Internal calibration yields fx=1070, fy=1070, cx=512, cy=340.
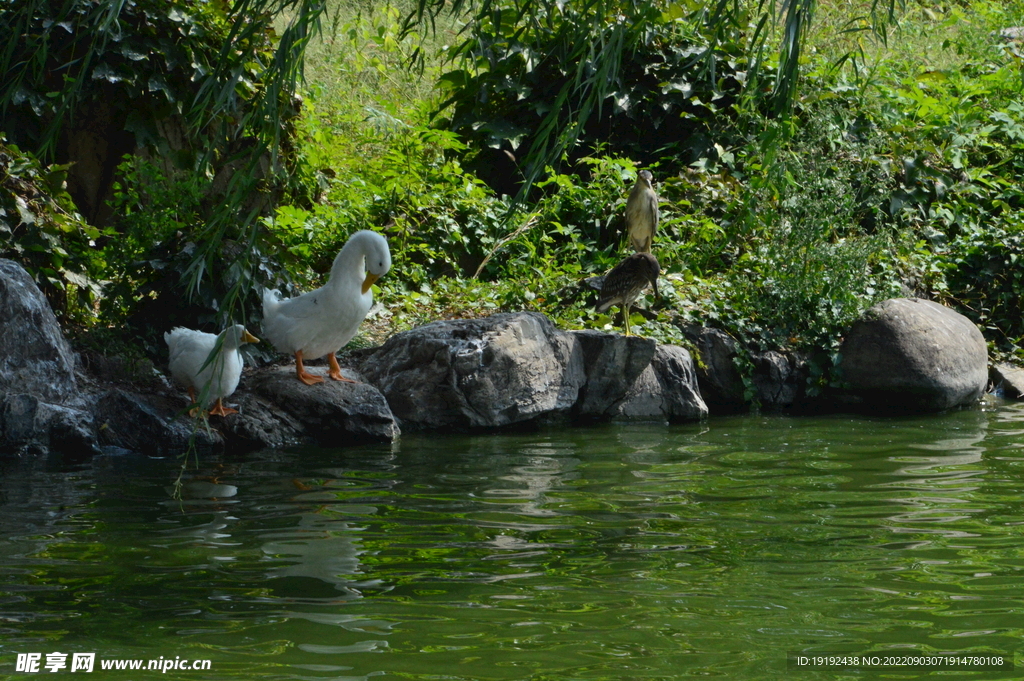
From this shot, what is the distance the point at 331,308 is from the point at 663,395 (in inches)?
105

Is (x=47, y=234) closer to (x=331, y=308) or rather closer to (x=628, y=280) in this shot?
(x=331, y=308)

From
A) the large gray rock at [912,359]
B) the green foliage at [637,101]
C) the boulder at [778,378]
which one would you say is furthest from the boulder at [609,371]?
the green foliage at [637,101]

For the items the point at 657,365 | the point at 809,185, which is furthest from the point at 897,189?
the point at 657,365

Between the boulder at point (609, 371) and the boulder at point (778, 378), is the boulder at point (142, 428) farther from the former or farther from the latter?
the boulder at point (778, 378)

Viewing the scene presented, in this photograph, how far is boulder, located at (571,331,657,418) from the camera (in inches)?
311

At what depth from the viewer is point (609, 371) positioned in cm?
791

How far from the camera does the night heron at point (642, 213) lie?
9273 millimetres

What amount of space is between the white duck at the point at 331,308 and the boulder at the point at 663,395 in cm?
215

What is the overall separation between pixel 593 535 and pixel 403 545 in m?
0.76

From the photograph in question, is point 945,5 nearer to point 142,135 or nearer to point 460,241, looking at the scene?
point 460,241

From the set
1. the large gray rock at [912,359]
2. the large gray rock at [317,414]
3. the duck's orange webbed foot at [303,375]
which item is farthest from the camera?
the large gray rock at [912,359]

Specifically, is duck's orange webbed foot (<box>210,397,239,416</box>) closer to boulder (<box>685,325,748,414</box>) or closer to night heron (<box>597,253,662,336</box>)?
night heron (<box>597,253,662,336</box>)

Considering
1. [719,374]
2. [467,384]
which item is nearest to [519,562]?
[467,384]

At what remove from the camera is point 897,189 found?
11211 mm
